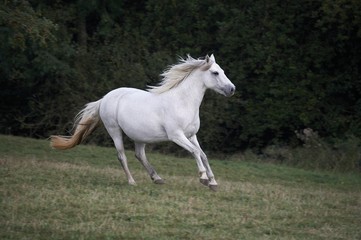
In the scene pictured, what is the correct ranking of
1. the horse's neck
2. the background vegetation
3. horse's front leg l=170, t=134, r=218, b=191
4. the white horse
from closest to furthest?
horse's front leg l=170, t=134, r=218, b=191 → the white horse → the horse's neck → the background vegetation

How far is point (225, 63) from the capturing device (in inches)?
895

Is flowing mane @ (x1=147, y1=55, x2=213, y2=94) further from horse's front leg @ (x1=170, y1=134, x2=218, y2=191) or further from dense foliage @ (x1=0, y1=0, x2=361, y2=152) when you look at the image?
dense foliage @ (x1=0, y1=0, x2=361, y2=152)

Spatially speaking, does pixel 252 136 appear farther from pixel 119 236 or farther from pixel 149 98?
pixel 119 236

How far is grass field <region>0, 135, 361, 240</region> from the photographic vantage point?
25.8ft

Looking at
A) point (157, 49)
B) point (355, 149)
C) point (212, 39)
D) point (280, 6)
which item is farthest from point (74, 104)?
point (355, 149)

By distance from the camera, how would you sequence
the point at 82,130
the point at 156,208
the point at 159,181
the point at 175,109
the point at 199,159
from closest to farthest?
the point at 156,208
the point at 199,159
the point at 175,109
the point at 159,181
the point at 82,130

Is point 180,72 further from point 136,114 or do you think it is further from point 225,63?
point 225,63

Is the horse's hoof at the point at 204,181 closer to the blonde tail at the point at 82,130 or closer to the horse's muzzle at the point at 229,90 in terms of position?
the horse's muzzle at the point at 229,90

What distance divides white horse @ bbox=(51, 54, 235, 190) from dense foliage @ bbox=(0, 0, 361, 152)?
9024mm

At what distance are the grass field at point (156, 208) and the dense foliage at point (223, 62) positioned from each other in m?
7.74

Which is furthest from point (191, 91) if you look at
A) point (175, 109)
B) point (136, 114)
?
point (136, 114)

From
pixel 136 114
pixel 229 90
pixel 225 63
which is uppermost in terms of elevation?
pixel 229 90

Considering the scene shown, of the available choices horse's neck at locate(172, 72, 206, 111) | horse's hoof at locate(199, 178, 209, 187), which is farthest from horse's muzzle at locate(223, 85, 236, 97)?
horse's hoof at locate(199, 178, 209, 187)

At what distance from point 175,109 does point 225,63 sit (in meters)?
12.0
